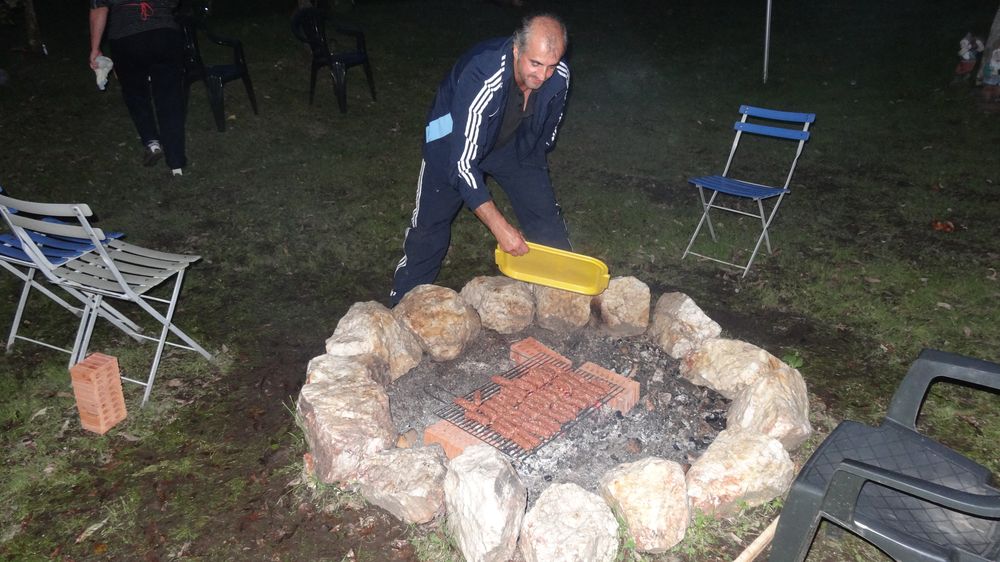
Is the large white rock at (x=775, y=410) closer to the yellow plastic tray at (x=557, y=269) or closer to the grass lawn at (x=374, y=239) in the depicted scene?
the grass lawn at (x=374, y=239)

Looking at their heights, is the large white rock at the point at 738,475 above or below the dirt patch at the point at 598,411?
above

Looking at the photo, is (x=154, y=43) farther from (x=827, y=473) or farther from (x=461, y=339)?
(x=827, y=473)

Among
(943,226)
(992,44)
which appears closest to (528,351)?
(943,226)

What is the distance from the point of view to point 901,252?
5.23 m

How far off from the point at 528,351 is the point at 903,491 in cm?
205

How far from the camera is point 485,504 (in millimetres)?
2596

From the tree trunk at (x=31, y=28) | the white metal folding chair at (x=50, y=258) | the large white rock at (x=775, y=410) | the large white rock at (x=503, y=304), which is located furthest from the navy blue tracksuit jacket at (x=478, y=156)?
the tree trunk at (x=31, y=28)

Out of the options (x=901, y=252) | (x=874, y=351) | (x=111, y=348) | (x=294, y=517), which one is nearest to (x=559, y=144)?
(x=901, y=252)

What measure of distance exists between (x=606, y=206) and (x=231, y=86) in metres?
5.38

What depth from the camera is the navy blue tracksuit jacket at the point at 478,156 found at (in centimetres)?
330

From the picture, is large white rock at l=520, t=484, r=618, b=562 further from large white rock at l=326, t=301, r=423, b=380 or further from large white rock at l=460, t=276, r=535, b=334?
large white rock at l=460, t=276, r=535, b=334

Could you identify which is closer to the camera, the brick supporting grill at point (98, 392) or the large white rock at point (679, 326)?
the brick supporting grill at point (98, 392)

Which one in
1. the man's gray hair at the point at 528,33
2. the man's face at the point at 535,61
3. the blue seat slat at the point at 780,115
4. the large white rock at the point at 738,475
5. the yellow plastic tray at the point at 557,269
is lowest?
the large white rock at the point at 738,475

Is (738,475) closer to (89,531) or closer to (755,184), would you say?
(89,531)
